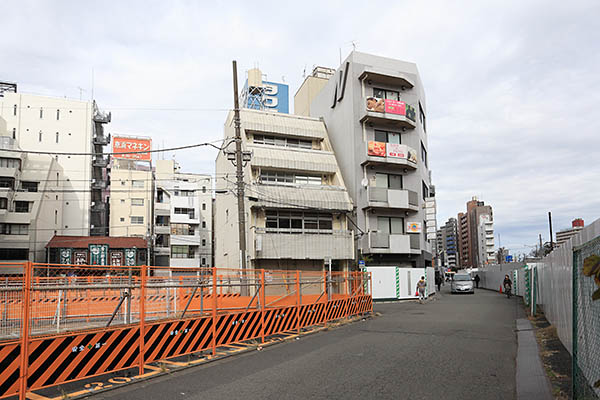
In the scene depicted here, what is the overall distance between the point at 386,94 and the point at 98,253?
3975 centimetres

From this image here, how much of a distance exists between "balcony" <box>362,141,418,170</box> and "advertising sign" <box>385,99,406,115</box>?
2.79 m

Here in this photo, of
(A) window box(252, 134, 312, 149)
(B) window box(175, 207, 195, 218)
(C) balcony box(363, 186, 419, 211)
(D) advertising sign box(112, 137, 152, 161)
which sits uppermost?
(D) advertising sign box(112, 137, 152, 161)

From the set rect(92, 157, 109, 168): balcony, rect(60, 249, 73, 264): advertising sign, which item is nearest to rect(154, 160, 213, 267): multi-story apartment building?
rect(92, 157, 109, 168): balcony

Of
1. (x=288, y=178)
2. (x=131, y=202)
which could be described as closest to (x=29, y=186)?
(x=131, y=202)

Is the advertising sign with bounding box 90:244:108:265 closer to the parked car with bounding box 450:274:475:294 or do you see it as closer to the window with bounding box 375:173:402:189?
the window with bounding box 375:173:402:189

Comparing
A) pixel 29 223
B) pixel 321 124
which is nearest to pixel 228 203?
pixel 321 124

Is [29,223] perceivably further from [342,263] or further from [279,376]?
[279,376]

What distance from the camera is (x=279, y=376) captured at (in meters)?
8.99

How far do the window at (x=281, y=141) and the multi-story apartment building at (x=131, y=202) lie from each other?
35390 millimetres

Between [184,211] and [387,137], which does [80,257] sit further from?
[387,137]

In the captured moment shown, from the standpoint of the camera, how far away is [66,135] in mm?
67188

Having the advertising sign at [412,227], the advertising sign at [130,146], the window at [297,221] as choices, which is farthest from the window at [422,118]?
the advertising sign at [130,146]

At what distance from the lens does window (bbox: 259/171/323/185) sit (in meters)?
37.4

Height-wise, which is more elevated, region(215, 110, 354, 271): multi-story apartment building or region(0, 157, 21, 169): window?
region(0, 157, 21, 169): window
